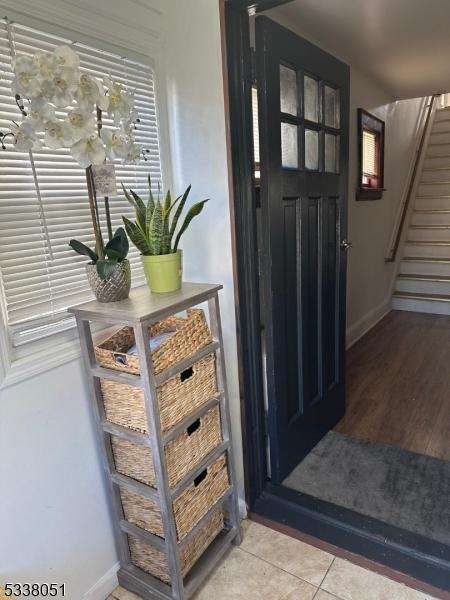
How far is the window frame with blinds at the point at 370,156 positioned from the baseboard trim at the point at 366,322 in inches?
42.2

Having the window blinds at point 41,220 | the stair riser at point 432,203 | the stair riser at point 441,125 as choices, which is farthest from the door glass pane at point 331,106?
the stair riser at point 441,125

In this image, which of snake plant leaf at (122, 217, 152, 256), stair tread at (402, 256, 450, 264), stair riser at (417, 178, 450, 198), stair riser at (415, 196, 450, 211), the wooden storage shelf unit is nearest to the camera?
the wooden storage shelf unit

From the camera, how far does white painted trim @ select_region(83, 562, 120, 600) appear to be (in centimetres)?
135

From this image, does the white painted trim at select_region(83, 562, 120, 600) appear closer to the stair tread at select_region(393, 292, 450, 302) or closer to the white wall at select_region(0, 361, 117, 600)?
the white wall at select_region(0, 361, 117, 600)

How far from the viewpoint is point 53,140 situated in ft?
3.24

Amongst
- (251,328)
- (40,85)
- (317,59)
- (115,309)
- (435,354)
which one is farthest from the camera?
(435,354)

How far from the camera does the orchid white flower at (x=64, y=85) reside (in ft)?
3.12

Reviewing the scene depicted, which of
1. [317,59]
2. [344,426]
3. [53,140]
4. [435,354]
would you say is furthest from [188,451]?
[435,354]

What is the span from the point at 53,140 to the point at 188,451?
0.97 metres

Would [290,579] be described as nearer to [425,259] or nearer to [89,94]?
[89,94]

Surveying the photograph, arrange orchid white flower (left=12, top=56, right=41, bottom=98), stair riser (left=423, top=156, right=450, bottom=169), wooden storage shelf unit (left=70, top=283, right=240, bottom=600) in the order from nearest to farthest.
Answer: orchid white flower (left=12, top=56, right=41, bottom=98)
wooden storage shelf unit (left=70, top=283, right=240, bottom=600)
stair riser (left=423, top=156, right=450, bottom=169)

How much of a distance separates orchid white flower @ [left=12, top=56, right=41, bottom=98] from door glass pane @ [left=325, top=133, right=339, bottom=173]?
4.47 ft

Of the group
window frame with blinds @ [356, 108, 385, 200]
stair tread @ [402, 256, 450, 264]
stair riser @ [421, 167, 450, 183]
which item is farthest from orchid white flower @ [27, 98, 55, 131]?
stair riser @ [421, 167, 450, 183]

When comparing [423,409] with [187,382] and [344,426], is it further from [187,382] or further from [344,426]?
[187,382]
